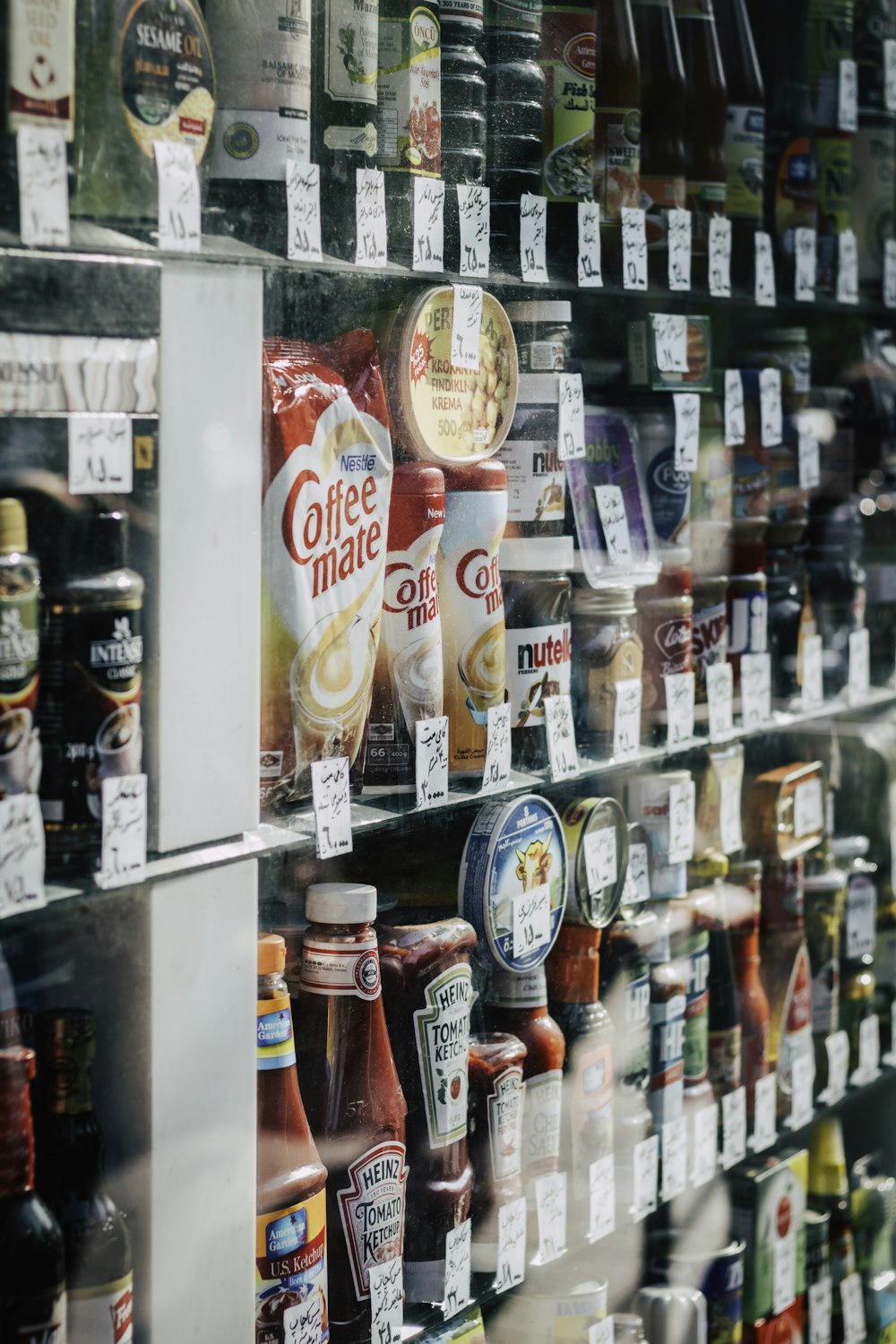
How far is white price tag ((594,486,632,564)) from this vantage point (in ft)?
6.69

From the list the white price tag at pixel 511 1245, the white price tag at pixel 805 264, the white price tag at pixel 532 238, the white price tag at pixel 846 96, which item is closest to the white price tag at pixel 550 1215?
the white price tag at pixel 511 1245

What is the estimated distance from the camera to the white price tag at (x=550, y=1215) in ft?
6.37

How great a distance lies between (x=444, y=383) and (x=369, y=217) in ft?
0.66

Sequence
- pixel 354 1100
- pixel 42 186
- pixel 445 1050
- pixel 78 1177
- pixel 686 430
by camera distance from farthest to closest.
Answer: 1. pixel 686 430
2. pixel 445 1050
3. pixel 354 1100
4. pixel 78 1177
5. pixel 42 186

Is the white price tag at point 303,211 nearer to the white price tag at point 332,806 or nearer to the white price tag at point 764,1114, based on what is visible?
the white price tag at point 332,806

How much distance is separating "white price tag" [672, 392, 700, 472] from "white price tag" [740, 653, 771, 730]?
12.6 inches

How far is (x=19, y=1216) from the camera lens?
1290 mm

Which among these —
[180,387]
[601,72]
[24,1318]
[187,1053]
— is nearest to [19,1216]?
[24,1318]

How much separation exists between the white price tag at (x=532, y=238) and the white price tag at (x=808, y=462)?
74cm

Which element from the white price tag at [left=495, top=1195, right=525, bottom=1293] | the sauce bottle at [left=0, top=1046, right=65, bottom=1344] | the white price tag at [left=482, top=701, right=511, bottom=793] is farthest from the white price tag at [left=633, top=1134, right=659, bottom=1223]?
the sauce bottle at [left=0, top=1046, right=65, bottom=1344]

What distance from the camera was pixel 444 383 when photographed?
5.67 ft

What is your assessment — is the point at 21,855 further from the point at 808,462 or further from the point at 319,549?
the point at 808,462

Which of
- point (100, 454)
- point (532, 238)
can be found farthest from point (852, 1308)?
point (100, 454)

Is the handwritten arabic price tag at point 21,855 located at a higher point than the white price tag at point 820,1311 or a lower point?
higher
